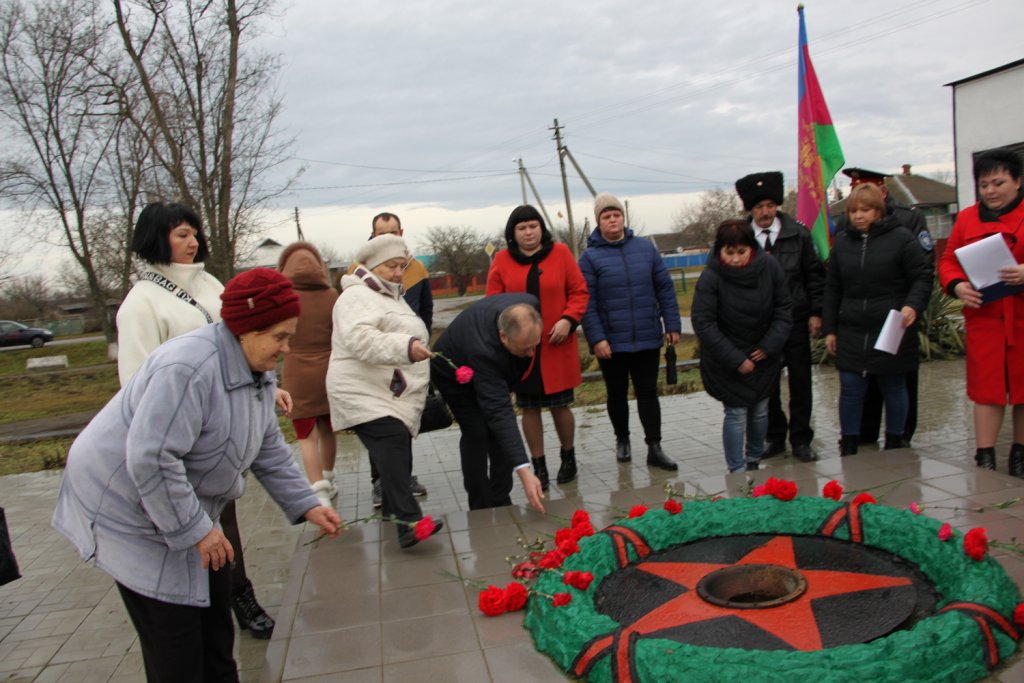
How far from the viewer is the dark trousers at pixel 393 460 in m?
3.90

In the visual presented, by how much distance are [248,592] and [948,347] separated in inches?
338

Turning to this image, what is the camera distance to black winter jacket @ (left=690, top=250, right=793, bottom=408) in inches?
193

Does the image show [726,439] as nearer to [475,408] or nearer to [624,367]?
[624,367]

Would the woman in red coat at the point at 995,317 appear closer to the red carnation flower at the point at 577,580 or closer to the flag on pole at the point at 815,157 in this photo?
the flag on pole at the point at 815,157

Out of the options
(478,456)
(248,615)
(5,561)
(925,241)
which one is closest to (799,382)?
(925,241)

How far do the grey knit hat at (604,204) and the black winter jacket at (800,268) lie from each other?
37.6 inches

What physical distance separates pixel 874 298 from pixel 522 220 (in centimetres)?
221

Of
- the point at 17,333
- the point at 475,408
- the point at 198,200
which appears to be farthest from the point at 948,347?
the point at 17,333

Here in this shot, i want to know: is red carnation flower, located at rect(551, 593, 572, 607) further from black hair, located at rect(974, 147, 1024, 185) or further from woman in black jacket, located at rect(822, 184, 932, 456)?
black hair, located at rect(974, 147, 1024, 185)

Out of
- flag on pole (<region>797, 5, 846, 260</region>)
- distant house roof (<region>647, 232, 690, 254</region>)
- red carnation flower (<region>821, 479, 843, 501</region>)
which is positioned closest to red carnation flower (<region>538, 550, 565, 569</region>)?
red carnation flower (<region>821, 479, 843, 501</region>)

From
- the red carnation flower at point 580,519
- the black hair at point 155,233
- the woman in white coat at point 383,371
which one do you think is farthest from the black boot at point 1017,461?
the black hair at point 155,233

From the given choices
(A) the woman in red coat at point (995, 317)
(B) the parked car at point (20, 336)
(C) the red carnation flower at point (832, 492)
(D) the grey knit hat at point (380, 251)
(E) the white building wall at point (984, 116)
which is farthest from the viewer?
(B) the parked car at point (20, 336)

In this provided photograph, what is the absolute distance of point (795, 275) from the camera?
18.1 feet

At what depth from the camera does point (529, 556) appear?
3506 mm
